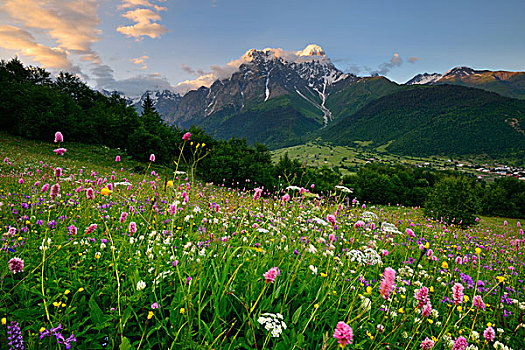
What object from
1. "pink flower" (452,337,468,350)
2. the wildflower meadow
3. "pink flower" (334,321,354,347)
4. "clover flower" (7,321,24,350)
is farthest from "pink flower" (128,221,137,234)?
"pink flower" (452,337,468,350)

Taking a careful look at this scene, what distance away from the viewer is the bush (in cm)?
2338

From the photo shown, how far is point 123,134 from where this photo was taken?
141 feet

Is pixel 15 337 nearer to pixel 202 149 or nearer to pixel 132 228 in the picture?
pixel 132 228

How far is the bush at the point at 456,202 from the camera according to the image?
23.4 meters

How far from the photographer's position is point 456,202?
2458 cm

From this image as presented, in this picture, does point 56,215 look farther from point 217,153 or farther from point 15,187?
point 217,153

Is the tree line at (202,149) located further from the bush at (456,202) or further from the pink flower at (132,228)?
the pink flower at (132,228)

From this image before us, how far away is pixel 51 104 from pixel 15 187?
3929cm

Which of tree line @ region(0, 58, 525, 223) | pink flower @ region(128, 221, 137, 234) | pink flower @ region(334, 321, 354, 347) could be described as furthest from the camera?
tree line @ region(0, 58, 525, 223)

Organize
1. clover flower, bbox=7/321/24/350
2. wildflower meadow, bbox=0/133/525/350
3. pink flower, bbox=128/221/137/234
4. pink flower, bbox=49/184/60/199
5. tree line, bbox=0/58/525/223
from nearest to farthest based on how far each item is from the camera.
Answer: clover flower, bbox=7/321/24/350 < wildflower meadow, bbox=0/133/525/350 < pink flower, bbox=128/221/137/234 < pink flower, bbox=49/184/60/199 < tree line, bbox=0/58/525/223

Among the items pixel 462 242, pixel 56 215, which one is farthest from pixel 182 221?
pixel 462 242

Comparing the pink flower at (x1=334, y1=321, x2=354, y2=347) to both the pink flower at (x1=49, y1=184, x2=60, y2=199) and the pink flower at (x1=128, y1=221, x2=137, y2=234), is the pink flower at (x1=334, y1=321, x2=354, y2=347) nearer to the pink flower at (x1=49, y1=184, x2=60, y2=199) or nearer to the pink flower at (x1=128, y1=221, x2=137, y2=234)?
the pink flower at (x1=128, y1=221, x2=137, y2=234)

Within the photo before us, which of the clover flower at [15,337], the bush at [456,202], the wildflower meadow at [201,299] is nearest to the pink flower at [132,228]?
the wildflower meadow at [201,299]

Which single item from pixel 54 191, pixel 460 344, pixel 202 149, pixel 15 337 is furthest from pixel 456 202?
pixel 15 337
